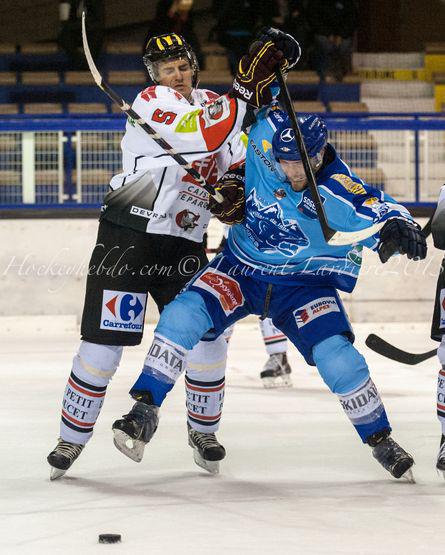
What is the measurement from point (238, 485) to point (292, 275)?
58 centimetres

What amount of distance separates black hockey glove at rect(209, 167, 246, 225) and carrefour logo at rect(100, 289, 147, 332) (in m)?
A: 0.34

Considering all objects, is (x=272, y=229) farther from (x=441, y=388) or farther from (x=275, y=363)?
(x=275, y=363)

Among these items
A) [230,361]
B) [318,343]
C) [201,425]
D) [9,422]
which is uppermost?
[318,343]

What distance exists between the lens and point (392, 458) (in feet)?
10.9

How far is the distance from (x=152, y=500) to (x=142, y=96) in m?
1.10

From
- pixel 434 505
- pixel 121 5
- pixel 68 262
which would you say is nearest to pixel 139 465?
pixel 434 505

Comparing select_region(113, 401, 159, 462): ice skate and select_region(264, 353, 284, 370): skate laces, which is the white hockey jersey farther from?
select_region(264, 353, 284, 370): skate laces

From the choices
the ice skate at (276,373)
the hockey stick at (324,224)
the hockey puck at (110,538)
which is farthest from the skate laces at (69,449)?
the ice skate at (276,373)

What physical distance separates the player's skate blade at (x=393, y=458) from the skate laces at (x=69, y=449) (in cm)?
82

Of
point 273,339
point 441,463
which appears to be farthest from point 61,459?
point 273,339

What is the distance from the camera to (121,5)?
12.8 metres

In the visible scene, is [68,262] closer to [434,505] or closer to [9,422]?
[9,422]

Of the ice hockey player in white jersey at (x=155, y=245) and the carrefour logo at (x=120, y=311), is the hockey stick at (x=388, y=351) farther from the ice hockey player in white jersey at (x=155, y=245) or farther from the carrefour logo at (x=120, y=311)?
the carrefour logo at (x=120, y=311)

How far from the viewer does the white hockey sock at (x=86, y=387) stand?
352 centimetres
